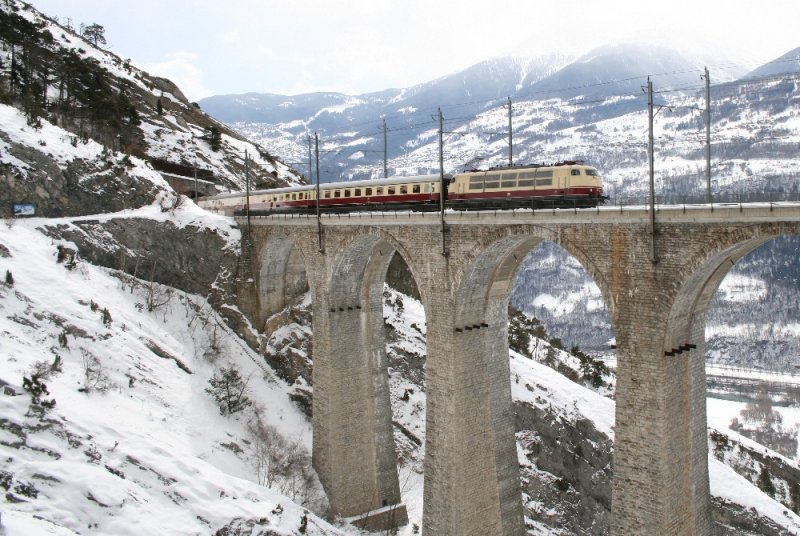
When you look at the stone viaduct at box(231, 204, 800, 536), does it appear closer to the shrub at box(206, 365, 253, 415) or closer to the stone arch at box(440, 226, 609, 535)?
the stone arch at box(440, 226, 609, 535)

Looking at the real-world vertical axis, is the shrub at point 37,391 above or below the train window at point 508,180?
below

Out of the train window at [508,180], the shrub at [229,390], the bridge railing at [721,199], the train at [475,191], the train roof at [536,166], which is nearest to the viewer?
the bridge railing at [721,199]

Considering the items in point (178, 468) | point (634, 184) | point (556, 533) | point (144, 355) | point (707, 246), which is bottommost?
point (556, 533)

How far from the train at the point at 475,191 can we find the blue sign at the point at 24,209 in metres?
15.2

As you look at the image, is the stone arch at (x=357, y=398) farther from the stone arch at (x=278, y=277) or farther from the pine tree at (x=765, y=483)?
the pine tree at (x=765, y=483)

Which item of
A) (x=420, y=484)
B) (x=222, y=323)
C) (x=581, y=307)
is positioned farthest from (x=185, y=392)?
(x=581, y=307)

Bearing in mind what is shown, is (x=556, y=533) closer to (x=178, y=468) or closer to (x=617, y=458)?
(x=617, y=458)

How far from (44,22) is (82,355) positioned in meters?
68.0

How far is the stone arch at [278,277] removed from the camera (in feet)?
136

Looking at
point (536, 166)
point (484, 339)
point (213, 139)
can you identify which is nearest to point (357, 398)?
point (484, 339)

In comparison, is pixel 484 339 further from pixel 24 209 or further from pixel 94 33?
pixel 94 33

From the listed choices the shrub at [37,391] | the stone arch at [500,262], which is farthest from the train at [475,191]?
the shrub at [37,391]

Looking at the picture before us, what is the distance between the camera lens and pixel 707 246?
17.4 meters

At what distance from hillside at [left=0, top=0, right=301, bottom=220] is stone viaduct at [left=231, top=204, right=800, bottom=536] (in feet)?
34.7
